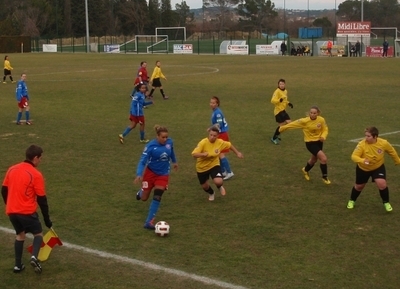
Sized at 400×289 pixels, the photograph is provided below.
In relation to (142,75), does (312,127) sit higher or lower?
lower

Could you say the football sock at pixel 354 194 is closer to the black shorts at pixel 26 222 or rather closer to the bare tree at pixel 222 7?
the black shorts at pixel 26 222

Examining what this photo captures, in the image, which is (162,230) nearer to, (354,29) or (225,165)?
(225,165)

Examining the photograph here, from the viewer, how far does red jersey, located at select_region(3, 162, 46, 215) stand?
7.90 m

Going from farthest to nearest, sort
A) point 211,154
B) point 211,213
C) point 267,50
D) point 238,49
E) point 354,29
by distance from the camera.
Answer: point 238,49 < point 267,50 < point 354,29 < point 211,154 < point 211,213

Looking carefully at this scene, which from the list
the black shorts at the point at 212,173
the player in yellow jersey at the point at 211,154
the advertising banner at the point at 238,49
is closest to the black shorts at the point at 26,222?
the player in yellow jersey at the point at 211,154

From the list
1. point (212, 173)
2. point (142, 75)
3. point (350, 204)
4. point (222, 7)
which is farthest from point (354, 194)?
point (222, 7)

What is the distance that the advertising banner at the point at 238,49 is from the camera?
3046 inches

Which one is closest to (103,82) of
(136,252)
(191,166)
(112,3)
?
(191,166)

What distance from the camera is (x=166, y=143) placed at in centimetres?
1029

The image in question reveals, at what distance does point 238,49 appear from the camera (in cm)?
7794

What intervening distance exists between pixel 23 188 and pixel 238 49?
71.5 meters

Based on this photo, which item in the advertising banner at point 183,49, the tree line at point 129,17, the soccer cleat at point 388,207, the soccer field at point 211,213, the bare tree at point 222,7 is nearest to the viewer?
the soccer field at point 211,213

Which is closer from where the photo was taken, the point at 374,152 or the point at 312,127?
the point at 374,152

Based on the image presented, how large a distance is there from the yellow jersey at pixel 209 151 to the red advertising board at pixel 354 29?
2405 inches
